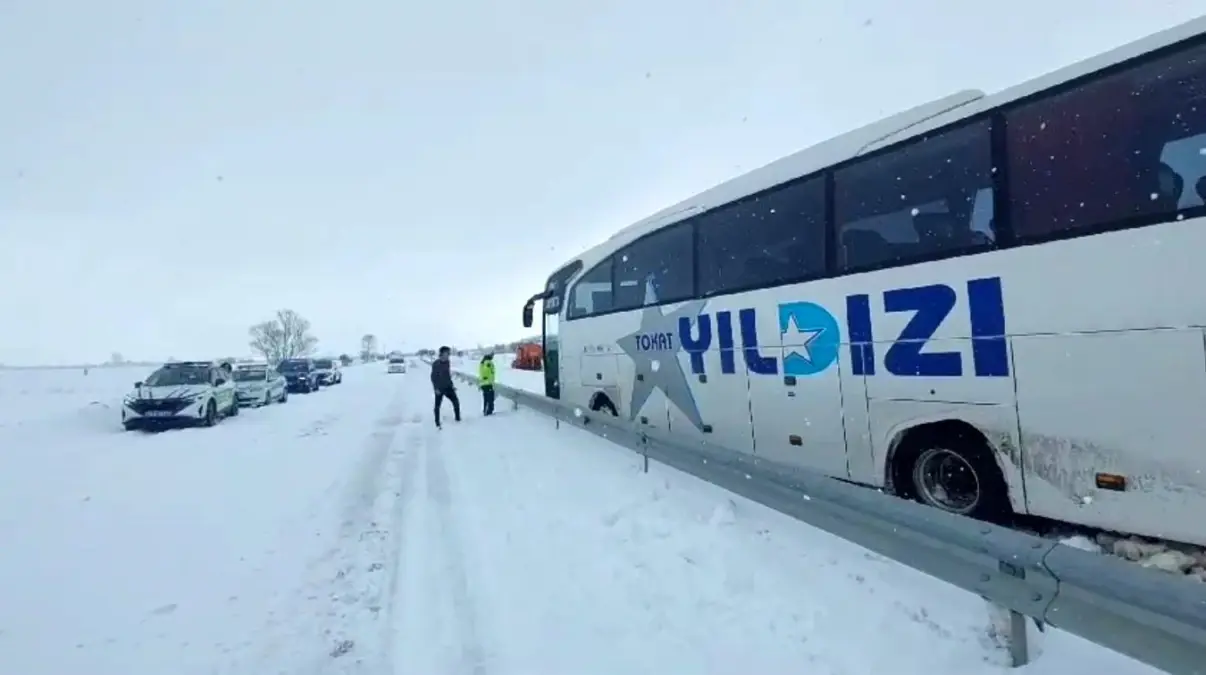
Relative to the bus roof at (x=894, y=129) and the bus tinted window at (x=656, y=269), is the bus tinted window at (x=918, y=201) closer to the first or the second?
the bus roof at (x=894, y=129)

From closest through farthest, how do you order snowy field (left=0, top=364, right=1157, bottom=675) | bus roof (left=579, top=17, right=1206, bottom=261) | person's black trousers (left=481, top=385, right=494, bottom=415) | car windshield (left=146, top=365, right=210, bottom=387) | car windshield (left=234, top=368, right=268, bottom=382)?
snowy field (left=0, top=364, right=1157, bottom=675) → bus roof (left=579, top=17, right=1206, bottom=261) → person's black trousers (left=481, top=385, right=494, bottom=415) → car windshield (left=146, top=365, right=210, bottom=387) → car windshield (left=234, top=368, right=268, bottom=382)

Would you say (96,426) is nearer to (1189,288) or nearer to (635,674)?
(635,674)

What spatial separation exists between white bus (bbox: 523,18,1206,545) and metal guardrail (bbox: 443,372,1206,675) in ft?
4.65

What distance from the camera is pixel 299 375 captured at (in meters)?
34.1

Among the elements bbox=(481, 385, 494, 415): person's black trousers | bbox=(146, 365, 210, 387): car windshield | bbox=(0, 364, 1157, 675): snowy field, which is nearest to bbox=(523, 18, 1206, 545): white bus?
bbox=(0, 364, 1157, 675): snowy field

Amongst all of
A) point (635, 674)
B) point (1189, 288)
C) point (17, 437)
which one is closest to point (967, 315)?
point (1189, 288)

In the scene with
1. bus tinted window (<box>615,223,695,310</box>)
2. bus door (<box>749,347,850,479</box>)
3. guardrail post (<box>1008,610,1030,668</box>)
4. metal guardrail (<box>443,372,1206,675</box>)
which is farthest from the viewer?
bus tinted window (<box>615,223,695,310</box>)

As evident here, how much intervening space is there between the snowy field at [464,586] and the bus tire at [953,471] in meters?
1.10

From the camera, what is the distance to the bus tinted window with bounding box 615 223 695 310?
8336mm

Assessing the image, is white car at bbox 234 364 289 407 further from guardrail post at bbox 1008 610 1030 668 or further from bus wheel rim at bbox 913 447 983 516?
guardrail post at bbox 1008 610 1030 668

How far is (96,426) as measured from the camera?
17.8m

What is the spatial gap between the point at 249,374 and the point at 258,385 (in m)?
1.10

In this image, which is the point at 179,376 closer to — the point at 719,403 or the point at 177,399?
the point at 177,399

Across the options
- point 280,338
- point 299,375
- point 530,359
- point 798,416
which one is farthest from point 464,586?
point 280,338
